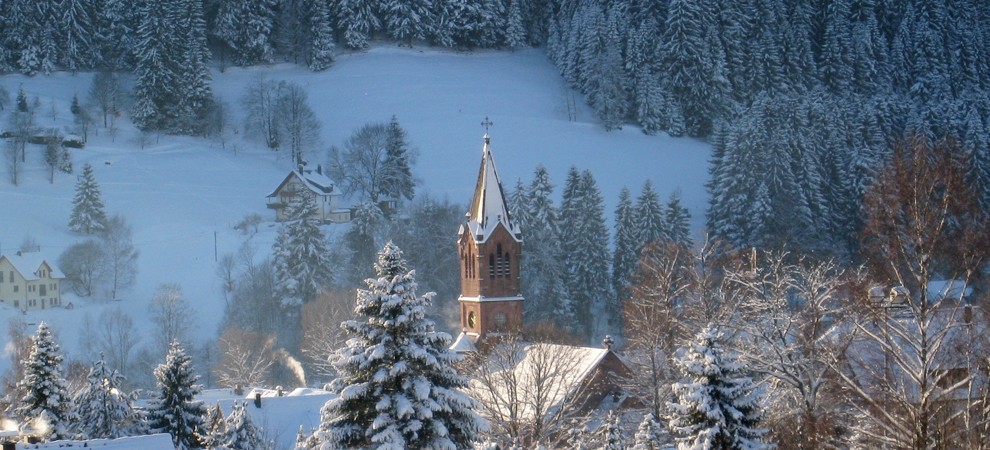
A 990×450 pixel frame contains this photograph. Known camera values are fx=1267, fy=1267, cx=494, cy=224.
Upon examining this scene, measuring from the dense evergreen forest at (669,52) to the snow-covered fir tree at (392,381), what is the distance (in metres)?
60.8

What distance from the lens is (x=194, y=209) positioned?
84750 millimetres

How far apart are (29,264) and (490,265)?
110 feet

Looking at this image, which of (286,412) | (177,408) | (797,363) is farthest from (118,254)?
(797,363)

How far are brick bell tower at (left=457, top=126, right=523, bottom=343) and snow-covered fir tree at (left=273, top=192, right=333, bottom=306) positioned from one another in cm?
2315

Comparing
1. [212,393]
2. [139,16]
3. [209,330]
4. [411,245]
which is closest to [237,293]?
[209,330]

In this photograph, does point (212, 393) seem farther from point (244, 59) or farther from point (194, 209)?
point (244, 59)

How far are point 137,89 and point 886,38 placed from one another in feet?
223

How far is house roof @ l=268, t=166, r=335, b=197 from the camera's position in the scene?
85.2 metres

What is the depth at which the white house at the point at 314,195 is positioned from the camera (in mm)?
84750

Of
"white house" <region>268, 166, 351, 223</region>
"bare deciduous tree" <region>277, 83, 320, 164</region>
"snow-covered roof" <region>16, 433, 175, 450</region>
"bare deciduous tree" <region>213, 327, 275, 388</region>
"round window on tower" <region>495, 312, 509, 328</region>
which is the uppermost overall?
"bare deciduous tree" <region>277, 83, 320, 164</region>

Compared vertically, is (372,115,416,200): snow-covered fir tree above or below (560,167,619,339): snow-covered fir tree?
above

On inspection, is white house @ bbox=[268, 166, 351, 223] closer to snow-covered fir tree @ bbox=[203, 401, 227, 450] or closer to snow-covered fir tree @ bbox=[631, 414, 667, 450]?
snow-covered fir tree @ bbox=[203, 401, 227, 450]

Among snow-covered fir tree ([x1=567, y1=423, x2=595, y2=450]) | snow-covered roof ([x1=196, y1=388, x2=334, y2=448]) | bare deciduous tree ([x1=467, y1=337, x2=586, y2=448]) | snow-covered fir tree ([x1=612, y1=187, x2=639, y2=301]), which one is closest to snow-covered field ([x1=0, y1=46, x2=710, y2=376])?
snow-covered fir tree ([x1=612, y1=187, x2=639, y2=301])

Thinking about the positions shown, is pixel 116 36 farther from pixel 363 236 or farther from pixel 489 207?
pixel 489 207
